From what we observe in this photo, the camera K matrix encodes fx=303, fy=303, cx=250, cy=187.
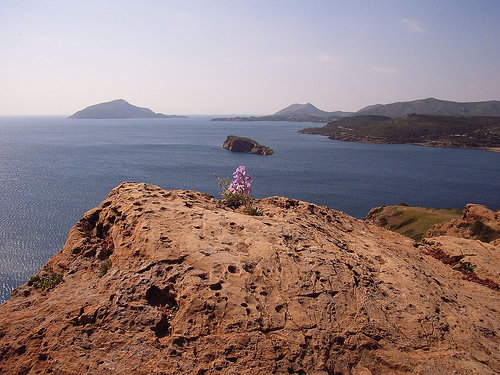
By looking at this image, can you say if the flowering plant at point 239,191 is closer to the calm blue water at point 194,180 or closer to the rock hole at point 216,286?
the rock hole at point 216,286

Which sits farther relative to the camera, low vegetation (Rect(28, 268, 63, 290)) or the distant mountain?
the distant mountain

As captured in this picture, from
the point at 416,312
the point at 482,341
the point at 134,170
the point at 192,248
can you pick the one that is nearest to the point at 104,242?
the point at 192,248

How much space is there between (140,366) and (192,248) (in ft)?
8.37

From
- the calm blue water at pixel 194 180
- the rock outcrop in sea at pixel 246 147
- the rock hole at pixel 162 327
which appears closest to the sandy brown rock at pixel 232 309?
the rock hole at pixel 162 327

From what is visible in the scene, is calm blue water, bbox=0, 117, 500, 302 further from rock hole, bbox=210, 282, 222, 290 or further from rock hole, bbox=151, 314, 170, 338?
rock hole, bbox=210, 282, 222, 290

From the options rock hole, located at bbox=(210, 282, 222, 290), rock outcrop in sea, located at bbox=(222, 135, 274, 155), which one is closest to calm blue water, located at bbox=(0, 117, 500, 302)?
rock outcrop in sea, located at bbox=(222, 135, 274, 155)

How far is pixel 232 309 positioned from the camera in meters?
5.72

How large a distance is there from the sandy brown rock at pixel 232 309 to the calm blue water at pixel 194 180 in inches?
1247

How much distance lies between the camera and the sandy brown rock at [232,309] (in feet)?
17.3

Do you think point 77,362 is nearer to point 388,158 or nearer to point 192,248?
point 192,248

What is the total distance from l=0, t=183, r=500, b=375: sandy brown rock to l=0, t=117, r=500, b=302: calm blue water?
31685 millimetres

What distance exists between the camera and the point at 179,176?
78688mm

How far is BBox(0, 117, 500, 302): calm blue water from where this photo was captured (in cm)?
4488

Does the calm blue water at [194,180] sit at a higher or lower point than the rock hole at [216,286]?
lower
